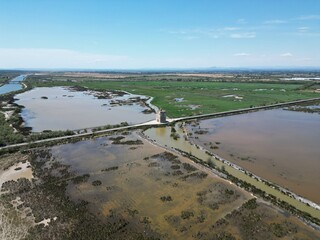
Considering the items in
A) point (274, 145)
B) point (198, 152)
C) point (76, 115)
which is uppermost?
point (274, 145)

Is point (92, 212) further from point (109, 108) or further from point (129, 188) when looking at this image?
point (109, 108)

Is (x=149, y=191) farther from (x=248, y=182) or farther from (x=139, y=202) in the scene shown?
(x=248, y=182)

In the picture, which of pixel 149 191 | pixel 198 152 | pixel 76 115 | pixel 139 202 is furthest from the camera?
pixel 76 115

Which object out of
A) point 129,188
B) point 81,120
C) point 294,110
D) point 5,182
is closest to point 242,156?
point 129,188

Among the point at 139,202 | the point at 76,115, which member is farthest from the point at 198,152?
the point at 76,115

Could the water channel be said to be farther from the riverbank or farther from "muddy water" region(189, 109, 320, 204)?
"muddy water" region(189, 109, 320, 204)

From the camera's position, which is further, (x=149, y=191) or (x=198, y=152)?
(x=198, y=152)
